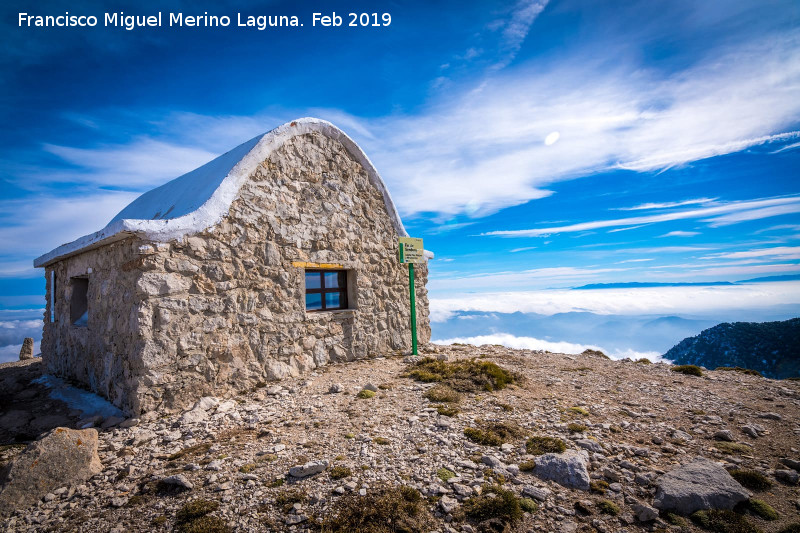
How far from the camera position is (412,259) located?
11000mm

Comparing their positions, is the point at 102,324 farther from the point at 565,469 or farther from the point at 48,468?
the point at 565,469

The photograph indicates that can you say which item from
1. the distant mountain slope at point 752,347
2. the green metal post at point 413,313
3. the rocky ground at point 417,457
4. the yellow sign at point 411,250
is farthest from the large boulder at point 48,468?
the distant mountain slope at point 752,347

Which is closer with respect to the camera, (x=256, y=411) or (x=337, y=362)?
(x=256, y=411)

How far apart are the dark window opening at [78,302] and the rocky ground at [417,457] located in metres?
2.06

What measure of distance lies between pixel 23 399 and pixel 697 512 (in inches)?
458

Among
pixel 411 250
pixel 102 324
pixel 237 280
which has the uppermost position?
pixel 411 250

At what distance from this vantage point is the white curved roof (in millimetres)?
6629

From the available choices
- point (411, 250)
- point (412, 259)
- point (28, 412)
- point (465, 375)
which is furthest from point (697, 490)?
point (28, 412)

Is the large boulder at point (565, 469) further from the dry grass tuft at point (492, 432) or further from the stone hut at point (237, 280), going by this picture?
the stone hut at point (237, 280)

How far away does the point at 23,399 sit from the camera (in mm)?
8070

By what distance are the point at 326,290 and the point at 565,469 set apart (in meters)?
6.61

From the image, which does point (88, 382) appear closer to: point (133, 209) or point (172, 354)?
point (172, 354)

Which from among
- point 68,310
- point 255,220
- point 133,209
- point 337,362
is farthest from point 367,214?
point 68,310

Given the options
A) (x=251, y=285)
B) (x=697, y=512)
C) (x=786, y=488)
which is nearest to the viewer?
(x=697, y=512)
